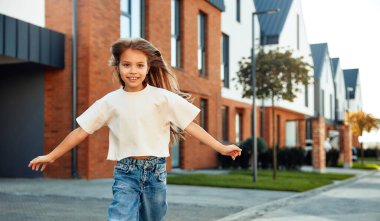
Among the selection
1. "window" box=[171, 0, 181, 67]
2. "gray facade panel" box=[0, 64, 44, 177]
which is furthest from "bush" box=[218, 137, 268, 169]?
"gray facade panel" box=[0, 64, 44, 177]

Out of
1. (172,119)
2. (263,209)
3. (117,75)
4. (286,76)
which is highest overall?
(286,76)

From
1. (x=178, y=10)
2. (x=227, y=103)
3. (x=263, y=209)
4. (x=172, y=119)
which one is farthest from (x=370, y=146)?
(x=172, y=119)

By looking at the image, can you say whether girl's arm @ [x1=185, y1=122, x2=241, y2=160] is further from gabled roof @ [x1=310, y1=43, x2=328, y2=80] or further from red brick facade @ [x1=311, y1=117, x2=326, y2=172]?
gabled roof @ [x1=310, y1=43, x2=328, y2=80]

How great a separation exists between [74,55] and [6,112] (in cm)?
285

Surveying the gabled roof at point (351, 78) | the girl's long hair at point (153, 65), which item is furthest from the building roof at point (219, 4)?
the gabled roof at point (351, 78)

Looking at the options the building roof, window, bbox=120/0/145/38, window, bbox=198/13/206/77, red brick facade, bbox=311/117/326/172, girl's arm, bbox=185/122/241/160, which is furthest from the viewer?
the building roof

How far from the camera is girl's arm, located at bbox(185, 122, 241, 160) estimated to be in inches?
142

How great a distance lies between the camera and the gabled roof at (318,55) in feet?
143

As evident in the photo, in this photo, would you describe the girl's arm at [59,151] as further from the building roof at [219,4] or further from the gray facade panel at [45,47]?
the building roof at [219,4]

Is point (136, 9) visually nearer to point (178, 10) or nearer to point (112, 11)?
point (112, 11)

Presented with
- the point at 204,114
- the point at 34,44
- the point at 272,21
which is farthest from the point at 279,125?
the point at 34,44

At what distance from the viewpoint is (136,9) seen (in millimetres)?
16609

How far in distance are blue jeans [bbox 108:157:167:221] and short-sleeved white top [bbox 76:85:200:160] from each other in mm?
68

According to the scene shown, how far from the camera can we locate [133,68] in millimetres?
3531
